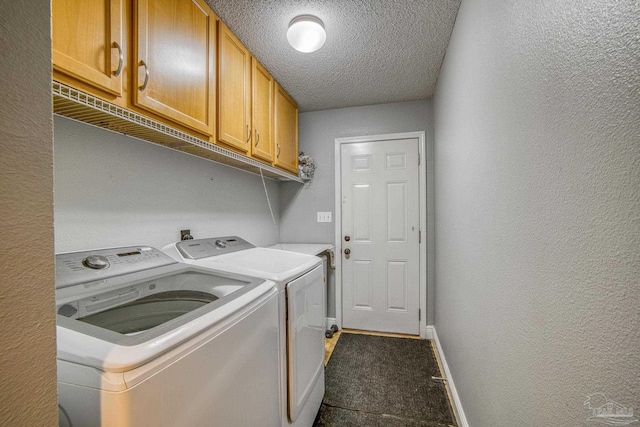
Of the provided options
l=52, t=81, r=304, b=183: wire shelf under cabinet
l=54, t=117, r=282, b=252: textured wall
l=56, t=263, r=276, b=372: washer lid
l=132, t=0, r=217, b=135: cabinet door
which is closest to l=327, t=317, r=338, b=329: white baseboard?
l=54, t=117, r=282, b=252: textured wall

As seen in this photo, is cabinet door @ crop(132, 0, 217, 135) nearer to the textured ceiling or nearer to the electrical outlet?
the textured ceiling

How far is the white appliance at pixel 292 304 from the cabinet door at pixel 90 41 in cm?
82

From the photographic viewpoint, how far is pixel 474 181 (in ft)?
4.38

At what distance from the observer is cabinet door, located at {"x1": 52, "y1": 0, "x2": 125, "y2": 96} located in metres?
0.80

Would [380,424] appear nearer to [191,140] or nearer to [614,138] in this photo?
[614,138]

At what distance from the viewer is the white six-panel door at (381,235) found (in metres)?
2.72

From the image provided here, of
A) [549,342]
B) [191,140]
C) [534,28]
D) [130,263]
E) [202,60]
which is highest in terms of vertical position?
[202,60]

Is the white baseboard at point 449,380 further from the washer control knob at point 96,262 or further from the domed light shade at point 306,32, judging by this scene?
the domed light shade at point 306,32

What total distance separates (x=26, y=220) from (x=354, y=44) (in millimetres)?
1933

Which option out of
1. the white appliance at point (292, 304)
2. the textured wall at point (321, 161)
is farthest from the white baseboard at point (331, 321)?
the white appliance at point (292, 304)

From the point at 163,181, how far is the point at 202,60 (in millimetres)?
687

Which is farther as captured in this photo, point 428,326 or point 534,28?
point 428,326

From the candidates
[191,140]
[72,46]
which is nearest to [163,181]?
[191,140]

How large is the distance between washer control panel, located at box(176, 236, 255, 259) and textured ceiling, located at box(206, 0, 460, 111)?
1284mm
